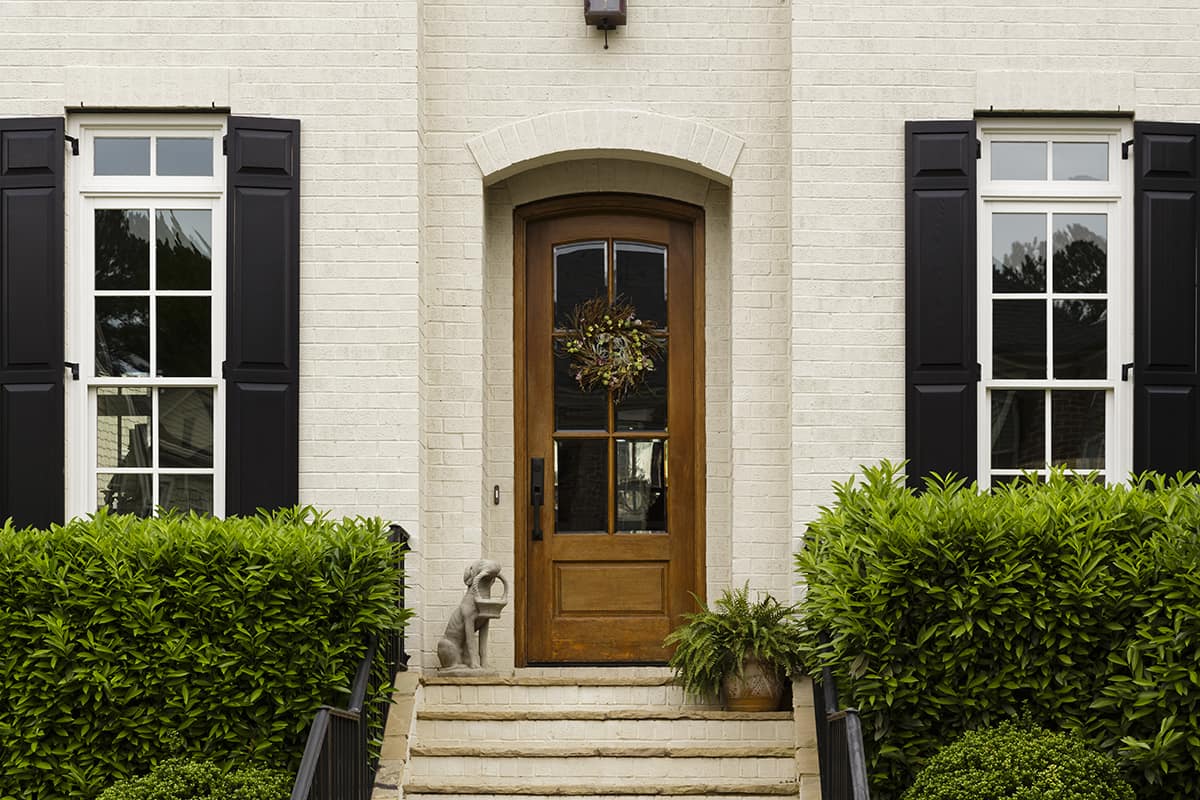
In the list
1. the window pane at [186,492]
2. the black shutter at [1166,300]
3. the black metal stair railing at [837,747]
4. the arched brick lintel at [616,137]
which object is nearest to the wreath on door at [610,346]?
the arched brick lintel at [616,137]

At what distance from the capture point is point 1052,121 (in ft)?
24.9

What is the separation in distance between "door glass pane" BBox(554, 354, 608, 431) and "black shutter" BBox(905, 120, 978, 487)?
1.79 meters

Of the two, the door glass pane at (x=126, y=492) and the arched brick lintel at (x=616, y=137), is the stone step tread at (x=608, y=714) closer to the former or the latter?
the door glass pane at (x=126, y=492)

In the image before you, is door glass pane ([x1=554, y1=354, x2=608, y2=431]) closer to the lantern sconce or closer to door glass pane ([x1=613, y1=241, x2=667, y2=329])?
door glass pane ([x1=613, y1=241, x2=667, y2=329])

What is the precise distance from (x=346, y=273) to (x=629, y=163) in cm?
179

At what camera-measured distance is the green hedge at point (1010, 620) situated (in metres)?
5.95

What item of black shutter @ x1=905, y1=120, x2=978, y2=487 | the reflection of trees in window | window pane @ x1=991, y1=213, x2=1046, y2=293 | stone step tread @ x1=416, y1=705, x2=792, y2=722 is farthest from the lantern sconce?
stone step tread @ x1=416, y1=705, x2=792, y2=722

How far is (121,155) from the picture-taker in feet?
24.9

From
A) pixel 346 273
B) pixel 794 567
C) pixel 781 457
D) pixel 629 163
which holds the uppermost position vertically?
pixel 629 163

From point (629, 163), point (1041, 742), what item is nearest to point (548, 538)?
point (629, 163)

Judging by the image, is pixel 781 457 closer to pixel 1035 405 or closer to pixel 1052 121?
pixel 1035 405

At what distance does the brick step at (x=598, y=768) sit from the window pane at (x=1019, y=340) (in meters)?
2.40

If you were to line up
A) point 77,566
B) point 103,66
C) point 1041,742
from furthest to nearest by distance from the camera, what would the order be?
point 103,66 → point 77,566 → point 1041,742

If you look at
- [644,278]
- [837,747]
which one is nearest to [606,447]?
[644,278]
